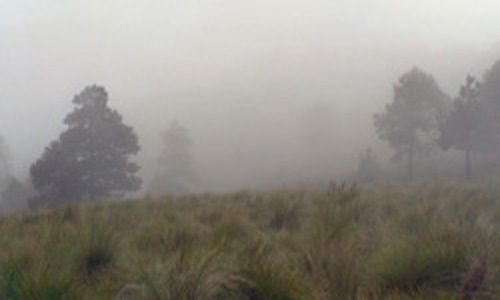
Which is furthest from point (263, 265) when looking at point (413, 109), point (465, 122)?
point (413, 109)

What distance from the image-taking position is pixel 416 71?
176 feet

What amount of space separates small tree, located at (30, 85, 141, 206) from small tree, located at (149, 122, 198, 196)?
902 inches

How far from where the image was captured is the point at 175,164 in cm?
7106

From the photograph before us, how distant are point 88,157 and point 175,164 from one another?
94.1ft

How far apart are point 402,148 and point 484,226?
51588 mm

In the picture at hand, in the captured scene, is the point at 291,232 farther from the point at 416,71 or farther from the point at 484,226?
the point at 416,71

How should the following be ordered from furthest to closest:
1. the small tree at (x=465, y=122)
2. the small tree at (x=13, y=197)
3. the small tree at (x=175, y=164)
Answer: the small tree at (x=175, y=164)
the small tree at (x=13, y=197)
the small tree at (x=465, y=122)

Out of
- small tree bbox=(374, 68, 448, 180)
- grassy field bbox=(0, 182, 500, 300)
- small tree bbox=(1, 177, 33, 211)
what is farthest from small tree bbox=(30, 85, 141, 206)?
grassy field bbox=(0, 182, 500, 300)

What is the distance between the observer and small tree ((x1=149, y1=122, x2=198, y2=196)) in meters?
68.6

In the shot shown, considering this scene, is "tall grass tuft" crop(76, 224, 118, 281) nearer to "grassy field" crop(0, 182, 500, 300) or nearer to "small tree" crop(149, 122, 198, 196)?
"grassy field" crop(0, 182, 500, 300)

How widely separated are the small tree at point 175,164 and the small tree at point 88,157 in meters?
22.9

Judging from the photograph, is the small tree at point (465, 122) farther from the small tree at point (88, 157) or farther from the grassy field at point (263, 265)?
the grassy field at point (263, 265)

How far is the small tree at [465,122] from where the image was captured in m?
46.0

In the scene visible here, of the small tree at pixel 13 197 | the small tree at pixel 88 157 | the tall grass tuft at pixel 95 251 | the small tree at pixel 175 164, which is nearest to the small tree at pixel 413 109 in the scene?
the small tree at pixel 88 157
